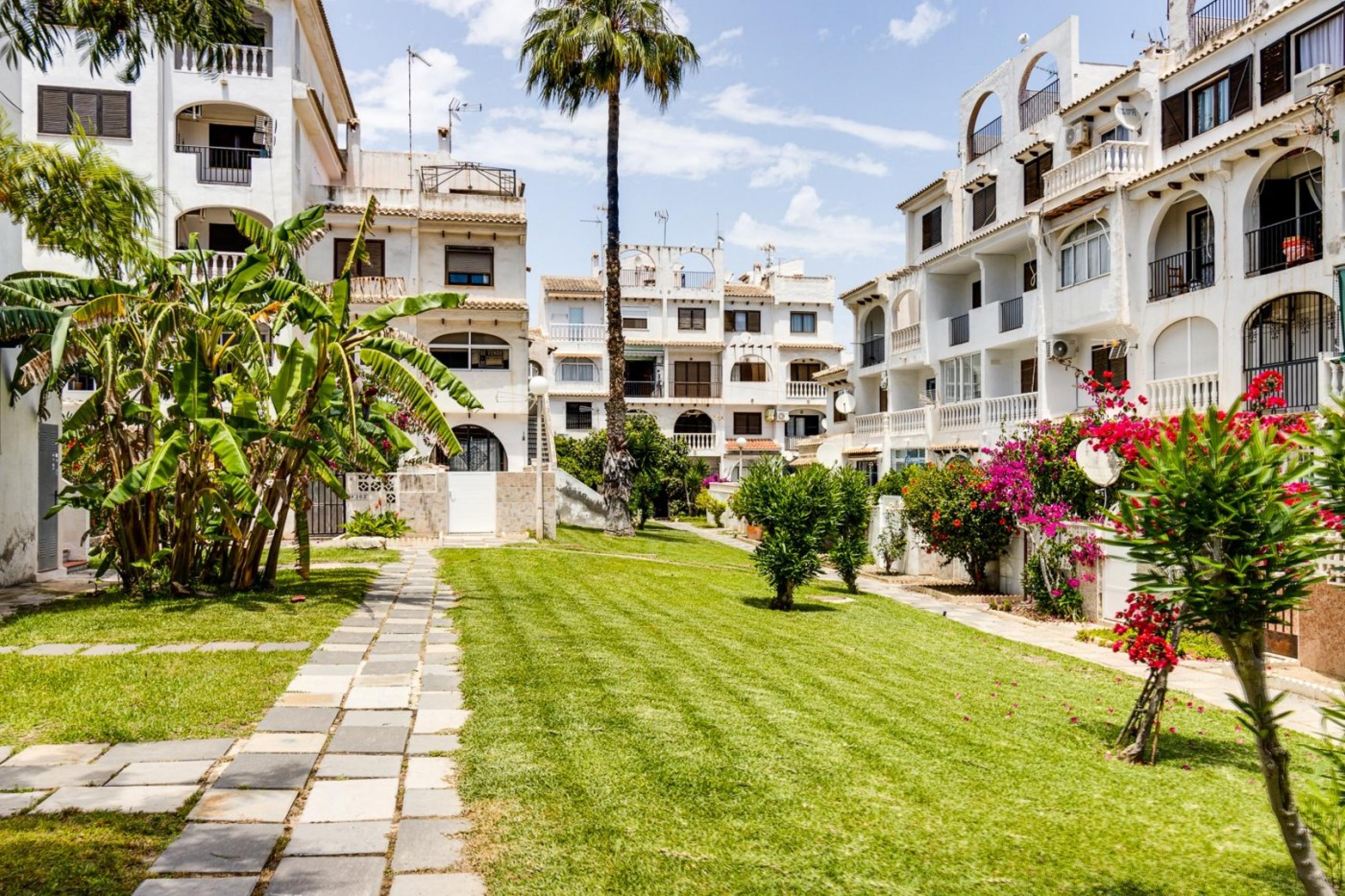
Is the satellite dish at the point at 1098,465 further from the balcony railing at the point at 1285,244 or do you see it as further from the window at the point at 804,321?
the window at the point at 804,321

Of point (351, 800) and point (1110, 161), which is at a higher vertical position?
point (1110, 161)

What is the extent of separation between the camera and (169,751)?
6062mm

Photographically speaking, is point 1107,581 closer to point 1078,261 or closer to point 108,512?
point 1078,261

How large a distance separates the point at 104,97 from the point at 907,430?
2845cm

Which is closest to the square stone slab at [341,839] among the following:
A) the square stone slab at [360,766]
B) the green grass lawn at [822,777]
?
the green grass lawn at [822,777]

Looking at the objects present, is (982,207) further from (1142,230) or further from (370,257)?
(370,257)

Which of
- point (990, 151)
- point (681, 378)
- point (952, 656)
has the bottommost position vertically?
point (952, 656)

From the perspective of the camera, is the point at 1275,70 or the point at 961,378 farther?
the point at 961,378

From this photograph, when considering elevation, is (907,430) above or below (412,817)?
above

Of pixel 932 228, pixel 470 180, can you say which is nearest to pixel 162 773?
pixel 932 228

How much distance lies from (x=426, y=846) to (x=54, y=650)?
6347 millimetres

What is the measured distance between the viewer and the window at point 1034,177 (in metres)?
28.5

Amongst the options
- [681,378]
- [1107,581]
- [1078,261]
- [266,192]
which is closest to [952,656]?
[1107,581]

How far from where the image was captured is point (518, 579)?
51.8 feet
